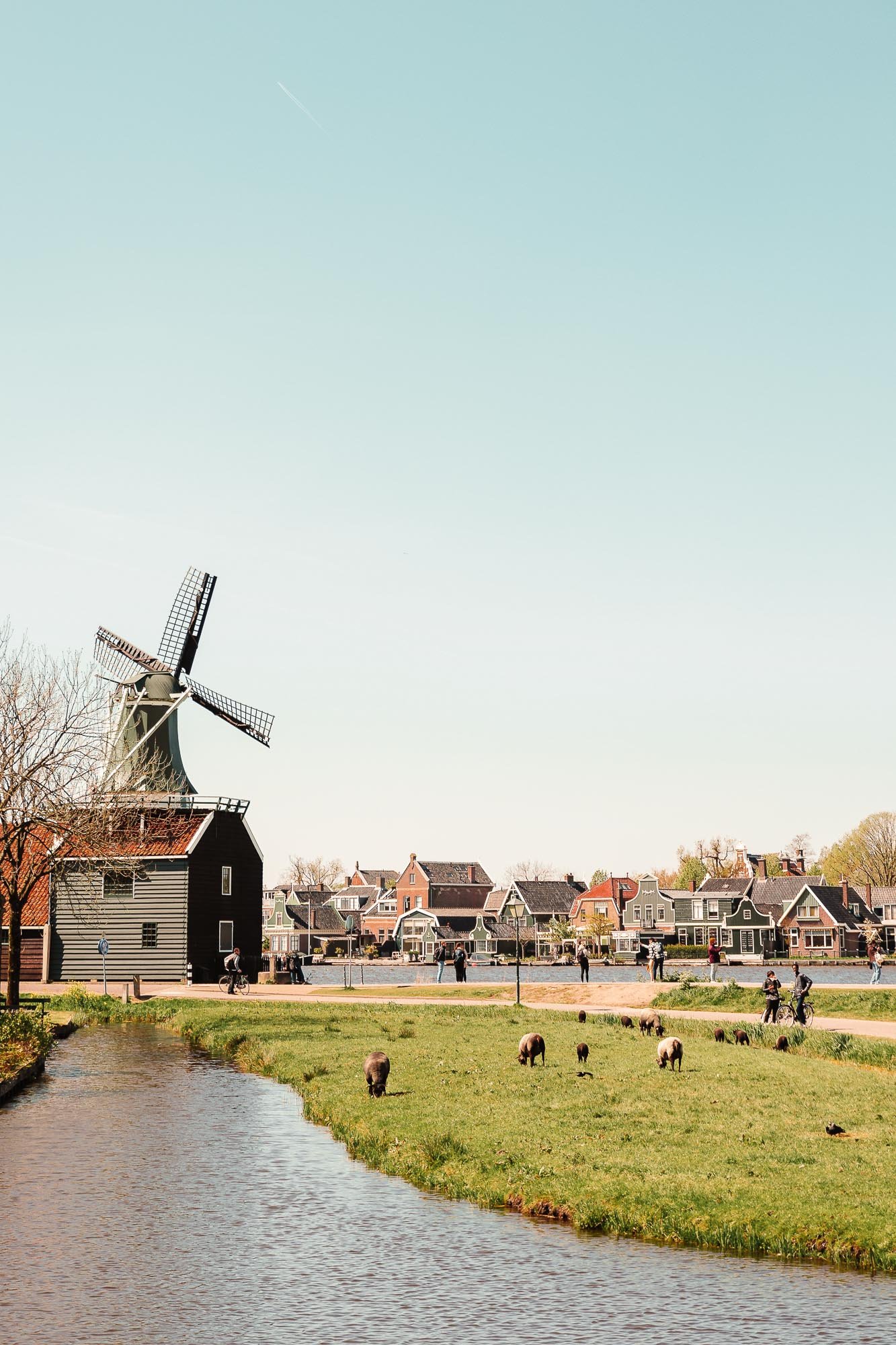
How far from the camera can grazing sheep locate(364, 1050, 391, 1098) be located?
2592 centimetres

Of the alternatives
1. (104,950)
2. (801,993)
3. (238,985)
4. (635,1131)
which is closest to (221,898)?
(238,985)

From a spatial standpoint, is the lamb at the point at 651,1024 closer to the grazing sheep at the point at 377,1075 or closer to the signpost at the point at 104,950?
the grazing sheep at the point at 377,1075

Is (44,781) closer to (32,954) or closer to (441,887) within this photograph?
(32,954)

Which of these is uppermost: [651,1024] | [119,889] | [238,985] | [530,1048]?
[119,889]

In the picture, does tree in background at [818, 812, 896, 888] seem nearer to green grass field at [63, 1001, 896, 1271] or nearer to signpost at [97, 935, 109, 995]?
signpost at [97, 935, 109, 995]

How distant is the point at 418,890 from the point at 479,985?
118311 millimetres

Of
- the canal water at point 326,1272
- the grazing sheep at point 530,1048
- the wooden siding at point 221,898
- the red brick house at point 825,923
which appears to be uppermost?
the wooden siding at point 221,898

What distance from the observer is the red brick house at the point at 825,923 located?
15150 cm

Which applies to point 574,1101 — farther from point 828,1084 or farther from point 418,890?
point 418,890

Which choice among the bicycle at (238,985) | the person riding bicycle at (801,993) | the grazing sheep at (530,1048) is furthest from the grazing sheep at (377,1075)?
the bicycle at (238,985)

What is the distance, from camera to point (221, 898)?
70375mm

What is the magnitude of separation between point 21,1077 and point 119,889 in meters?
39.8

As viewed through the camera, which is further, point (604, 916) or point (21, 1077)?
point (604, 916)

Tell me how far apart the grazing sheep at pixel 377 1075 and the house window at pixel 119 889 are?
4410 centimetres
